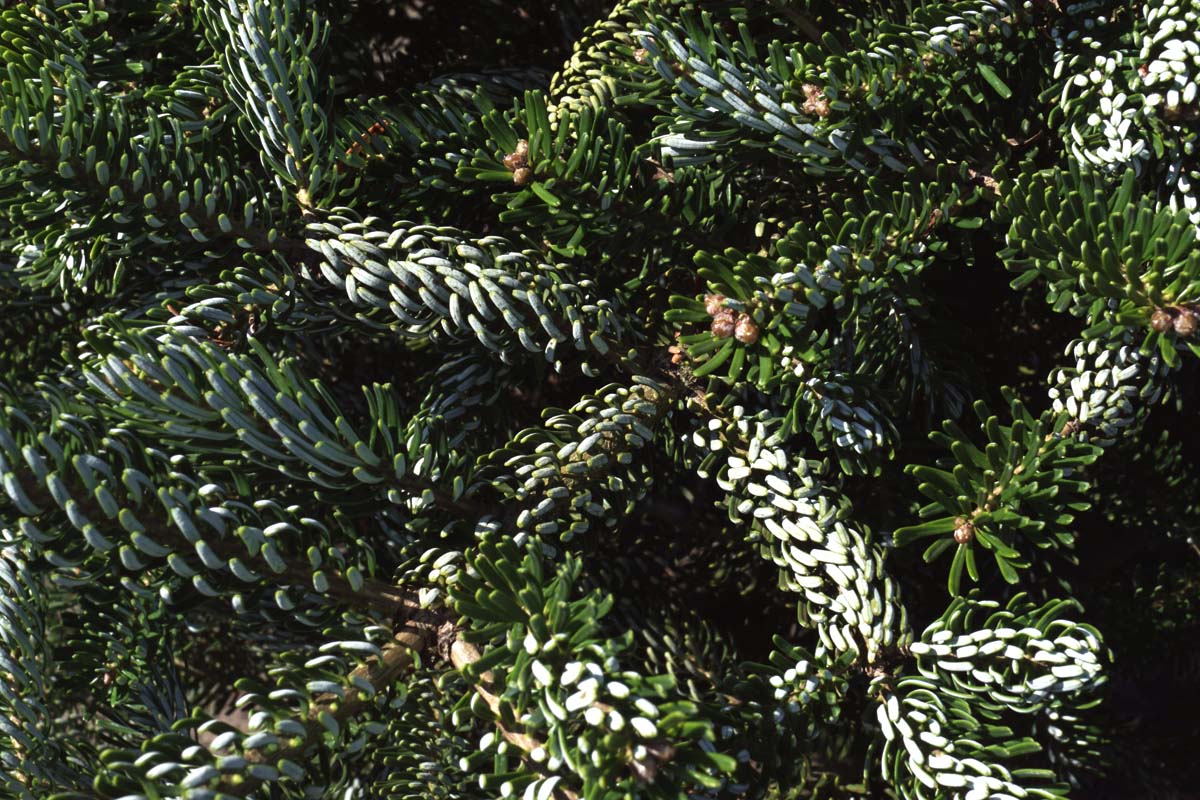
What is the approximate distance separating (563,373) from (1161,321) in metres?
0.39

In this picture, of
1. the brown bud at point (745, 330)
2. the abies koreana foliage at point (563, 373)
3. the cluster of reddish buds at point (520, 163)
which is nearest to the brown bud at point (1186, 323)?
the abies koreana foliage at point (563, 373)

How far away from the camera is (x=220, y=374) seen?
1.62 feet

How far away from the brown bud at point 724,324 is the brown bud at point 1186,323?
208 millimetres

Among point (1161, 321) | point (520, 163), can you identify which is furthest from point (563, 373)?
point (1161, 321)

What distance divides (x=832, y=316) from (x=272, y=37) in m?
0.39

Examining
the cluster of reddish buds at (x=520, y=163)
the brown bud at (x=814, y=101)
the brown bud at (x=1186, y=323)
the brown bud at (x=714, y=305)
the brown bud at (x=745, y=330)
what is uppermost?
the cluster of reddish buds at (x=520, y=163)

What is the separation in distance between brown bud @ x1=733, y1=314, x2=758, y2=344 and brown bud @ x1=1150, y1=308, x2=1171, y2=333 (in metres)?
0.19

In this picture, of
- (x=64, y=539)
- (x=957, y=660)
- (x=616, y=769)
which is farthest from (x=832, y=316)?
(x=64, y=539)

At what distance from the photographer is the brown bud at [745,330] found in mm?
527

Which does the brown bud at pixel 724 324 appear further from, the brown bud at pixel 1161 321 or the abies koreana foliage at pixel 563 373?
the brown bud at pixel 1161 321

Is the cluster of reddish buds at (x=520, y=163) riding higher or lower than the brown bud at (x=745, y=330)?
higher

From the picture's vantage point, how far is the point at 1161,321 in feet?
1.58

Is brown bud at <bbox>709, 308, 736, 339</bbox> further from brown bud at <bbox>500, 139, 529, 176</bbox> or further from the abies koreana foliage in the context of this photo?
brown bud at <bbox>500, 139, 529, 176</bbox>

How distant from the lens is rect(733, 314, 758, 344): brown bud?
53 centimetres
